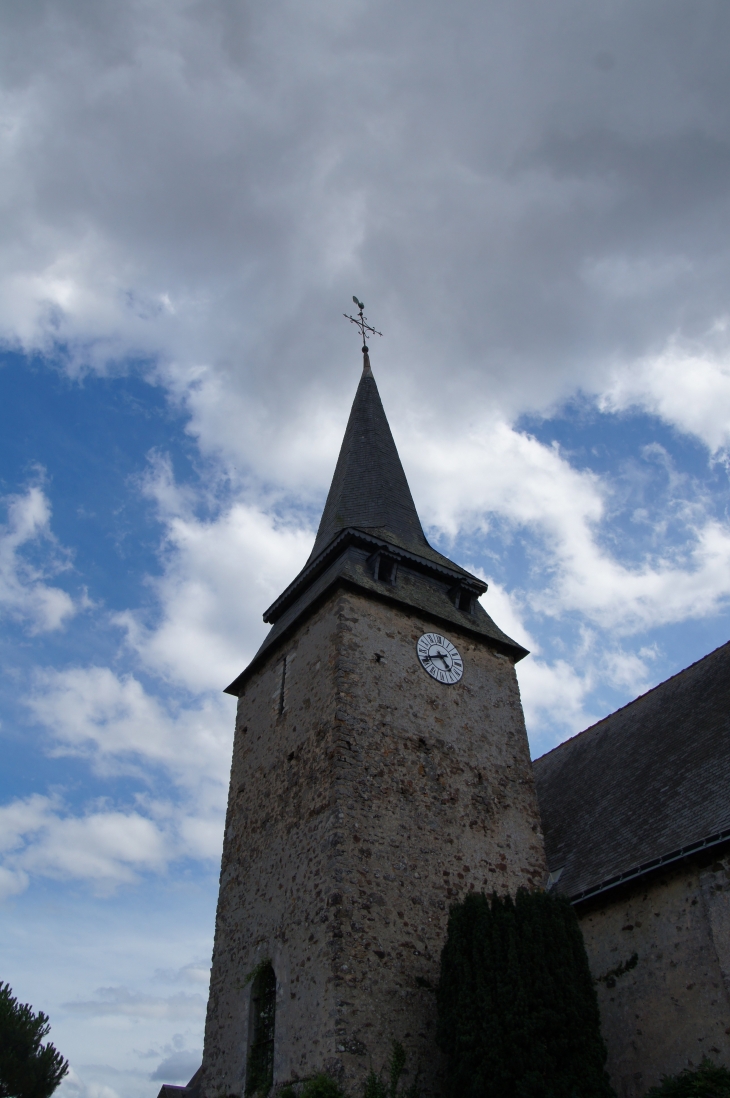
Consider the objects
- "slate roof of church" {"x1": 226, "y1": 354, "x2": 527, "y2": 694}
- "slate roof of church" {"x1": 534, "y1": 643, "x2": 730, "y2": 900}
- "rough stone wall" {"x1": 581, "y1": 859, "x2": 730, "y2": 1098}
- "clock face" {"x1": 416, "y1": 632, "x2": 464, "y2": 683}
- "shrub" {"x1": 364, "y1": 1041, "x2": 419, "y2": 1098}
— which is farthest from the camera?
"slate roof of church" {"x1": 226, "y1": 354, "x2": 527, "y2": 694}

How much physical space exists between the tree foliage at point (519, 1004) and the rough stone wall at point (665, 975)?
1482mm

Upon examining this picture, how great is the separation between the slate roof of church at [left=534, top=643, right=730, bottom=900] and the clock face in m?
3.77

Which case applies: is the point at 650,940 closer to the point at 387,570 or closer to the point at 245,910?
the point at 245,910

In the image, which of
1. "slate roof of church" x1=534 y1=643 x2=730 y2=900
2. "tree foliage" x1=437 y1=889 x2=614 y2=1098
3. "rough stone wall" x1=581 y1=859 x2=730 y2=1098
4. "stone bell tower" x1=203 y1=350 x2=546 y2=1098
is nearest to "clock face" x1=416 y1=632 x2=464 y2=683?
"stone bell tower" x1=203 y1=350 x2=546 y2=1098

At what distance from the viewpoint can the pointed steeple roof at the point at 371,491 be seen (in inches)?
675

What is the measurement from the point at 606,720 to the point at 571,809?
308cm

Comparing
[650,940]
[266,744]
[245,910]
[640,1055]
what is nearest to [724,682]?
[650,940]

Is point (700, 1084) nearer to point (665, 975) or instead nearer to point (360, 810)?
point (665, 975)

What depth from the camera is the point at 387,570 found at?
1545cm

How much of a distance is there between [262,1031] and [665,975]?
611 centimetres

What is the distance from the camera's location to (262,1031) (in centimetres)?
1162

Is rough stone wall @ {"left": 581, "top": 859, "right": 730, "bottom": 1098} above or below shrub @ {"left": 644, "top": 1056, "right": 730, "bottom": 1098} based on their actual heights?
above

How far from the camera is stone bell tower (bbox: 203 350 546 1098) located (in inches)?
412

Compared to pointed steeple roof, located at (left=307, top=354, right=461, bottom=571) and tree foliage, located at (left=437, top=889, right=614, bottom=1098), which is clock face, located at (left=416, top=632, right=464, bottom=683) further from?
tree foliage, located at (left=437, top=889, right=614, bottom=1098)
